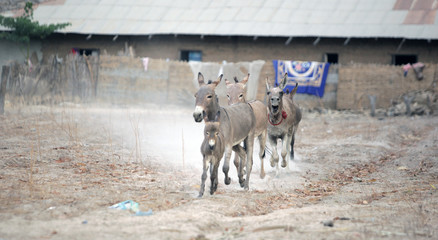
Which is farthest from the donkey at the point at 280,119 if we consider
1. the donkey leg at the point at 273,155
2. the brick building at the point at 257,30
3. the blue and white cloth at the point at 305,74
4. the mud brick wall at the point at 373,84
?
the brick building at the point at 257,30

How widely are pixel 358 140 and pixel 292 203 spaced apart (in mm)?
7330

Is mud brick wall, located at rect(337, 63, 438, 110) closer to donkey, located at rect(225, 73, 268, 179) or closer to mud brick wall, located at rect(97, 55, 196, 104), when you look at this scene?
mud brick wall, located at rect(97, 55, 196, 104)

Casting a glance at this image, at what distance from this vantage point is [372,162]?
11719 mm

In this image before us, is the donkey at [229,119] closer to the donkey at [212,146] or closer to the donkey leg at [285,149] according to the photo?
the donkey at [212,146]

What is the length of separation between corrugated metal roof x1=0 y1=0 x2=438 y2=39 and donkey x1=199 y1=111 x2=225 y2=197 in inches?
572

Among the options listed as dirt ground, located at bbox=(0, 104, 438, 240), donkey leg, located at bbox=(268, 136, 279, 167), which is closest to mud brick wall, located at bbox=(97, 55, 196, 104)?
dirt ground, located at bbox=(0, 104, 438, 240)

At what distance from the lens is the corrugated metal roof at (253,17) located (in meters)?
21.7

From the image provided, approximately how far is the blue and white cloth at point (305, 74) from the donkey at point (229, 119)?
1078 cm

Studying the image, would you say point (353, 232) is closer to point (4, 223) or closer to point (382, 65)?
point (4, 223)

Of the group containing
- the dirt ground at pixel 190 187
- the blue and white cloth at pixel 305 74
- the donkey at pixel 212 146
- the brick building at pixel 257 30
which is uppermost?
the brick building at pixel 257 30

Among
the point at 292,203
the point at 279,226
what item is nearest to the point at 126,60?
the point at 292,203

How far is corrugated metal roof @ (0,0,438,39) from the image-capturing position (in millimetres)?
21656

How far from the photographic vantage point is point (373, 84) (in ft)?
65.6

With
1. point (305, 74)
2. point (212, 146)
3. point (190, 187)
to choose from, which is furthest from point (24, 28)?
point (212, 146)
